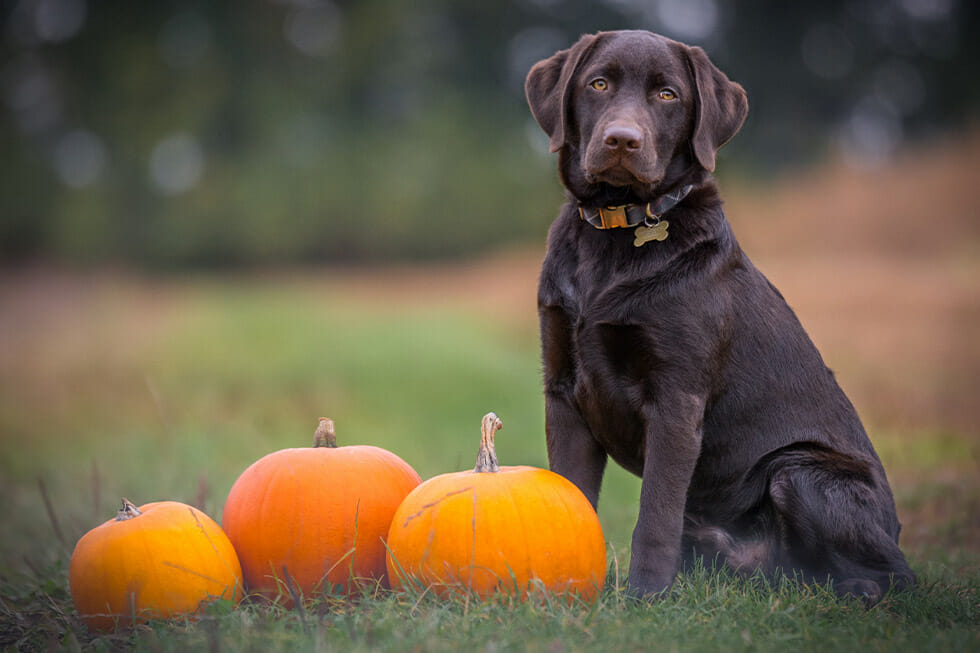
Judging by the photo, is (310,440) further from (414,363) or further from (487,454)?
(487,454)

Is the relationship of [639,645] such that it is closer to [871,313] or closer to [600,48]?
[600,48]

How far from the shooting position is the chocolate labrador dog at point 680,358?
8.86 feet

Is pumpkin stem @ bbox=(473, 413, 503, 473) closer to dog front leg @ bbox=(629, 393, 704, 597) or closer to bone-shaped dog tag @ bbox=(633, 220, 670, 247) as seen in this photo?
dog front leg @ bbox=(629, 393, 704, 597)

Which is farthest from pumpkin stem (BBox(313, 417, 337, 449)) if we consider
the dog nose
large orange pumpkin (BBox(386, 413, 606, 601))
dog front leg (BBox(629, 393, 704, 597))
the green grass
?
the dog nose

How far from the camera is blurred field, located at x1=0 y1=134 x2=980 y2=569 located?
559cm

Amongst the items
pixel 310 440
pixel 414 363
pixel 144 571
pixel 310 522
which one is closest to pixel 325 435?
pixel 310 522

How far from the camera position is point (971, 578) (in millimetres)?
3211

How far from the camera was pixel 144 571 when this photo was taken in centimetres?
262

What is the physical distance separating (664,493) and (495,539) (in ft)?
1.84

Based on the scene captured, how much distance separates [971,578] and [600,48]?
2.46 m

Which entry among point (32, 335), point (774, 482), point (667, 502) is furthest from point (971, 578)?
point (32, 335)

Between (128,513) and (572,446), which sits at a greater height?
(572,446)

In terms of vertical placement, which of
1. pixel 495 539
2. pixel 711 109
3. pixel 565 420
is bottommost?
pixel 495 539

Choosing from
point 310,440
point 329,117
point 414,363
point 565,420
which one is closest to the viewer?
point 565,420
